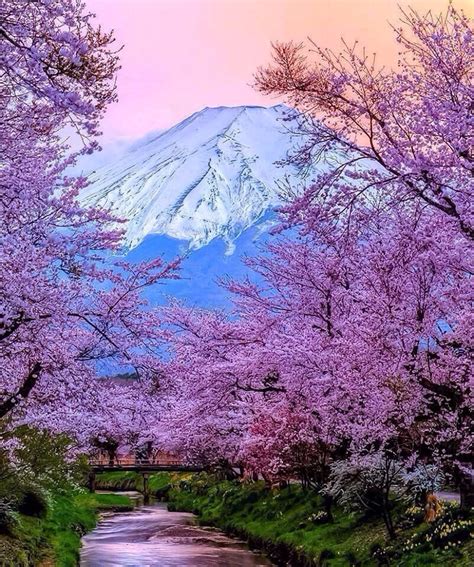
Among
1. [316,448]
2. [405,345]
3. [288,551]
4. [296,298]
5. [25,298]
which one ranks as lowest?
[288,551]

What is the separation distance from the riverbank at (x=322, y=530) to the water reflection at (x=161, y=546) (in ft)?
2.67

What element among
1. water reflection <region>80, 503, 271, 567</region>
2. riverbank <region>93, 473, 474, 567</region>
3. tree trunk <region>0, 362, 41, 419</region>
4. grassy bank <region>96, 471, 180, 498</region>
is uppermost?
tree trunk <region>0, 362, 41, 419</region>

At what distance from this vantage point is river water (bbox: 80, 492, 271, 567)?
69.6 ft

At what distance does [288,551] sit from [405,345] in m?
10.2

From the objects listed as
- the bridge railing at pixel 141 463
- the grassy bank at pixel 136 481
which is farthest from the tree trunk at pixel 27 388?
the grassy bank at pixel 136 481

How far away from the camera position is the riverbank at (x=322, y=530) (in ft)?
41.4

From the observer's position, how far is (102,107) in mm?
7684

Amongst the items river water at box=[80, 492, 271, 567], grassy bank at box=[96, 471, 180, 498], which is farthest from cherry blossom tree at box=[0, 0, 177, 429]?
grassy bank at box=[96, 471, 180, 498]

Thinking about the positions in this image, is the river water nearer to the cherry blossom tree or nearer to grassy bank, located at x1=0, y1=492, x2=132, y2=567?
grassy bank, located at x1=0, y1=492, x2=132, y2=567

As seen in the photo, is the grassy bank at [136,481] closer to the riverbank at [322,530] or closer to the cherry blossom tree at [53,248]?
the riverbank at [322,530]

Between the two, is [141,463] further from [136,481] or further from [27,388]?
[27,388]

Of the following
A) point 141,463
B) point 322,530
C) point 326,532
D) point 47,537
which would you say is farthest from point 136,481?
point 326,532

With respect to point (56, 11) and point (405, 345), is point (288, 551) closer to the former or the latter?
point (405, 345)

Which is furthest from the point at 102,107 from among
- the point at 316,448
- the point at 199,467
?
the point at 199,467
